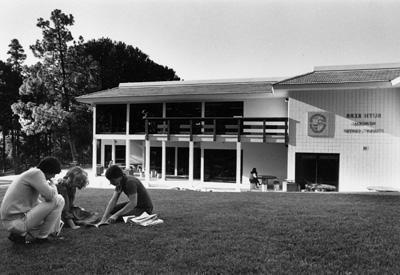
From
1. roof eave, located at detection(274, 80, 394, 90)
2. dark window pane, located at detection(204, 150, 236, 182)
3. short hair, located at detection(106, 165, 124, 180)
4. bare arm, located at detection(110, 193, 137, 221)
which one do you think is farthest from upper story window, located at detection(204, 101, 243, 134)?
short hair, located at detection(106, 165, 124, 180)

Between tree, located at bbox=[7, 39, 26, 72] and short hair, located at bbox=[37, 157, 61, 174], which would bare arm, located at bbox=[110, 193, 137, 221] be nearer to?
short hair, located at bbox=[37, 157, 61, 174]

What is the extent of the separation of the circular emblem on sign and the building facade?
0.16ft

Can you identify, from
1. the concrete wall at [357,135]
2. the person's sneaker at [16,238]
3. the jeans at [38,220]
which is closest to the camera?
the jeans at [38,220]

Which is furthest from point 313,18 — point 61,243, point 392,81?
point 61,243

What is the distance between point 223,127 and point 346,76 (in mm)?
7682

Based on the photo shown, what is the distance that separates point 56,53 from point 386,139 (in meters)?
28.6

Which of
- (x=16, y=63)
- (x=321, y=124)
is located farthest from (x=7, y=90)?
(x=321, y=124)

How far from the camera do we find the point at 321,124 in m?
18.2

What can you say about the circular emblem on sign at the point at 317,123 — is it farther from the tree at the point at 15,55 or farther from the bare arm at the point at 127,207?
the tree at the point at 15,55

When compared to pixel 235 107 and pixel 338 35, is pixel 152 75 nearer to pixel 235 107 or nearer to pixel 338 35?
pixel 235 107

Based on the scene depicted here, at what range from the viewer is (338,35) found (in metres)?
19.9

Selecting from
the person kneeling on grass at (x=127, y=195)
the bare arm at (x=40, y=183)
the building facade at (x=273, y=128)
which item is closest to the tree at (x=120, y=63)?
the building facade at (x=273, y=128)

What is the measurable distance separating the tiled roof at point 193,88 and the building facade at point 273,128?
8 centimetres

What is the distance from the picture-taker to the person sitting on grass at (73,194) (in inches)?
227
